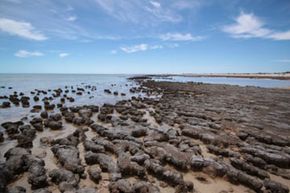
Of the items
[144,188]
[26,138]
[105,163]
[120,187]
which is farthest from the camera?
[26,138]

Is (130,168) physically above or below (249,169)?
above

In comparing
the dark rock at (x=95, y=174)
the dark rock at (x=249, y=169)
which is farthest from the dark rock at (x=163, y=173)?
the dark rock at (x=249, y=169)

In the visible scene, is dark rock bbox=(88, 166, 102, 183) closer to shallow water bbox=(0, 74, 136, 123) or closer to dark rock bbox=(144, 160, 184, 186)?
dark rock bbox=(144, 160, 184, 186)

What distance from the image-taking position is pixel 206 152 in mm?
8906

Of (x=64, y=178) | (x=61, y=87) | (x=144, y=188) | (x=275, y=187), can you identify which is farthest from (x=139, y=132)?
(x=61, y=87)

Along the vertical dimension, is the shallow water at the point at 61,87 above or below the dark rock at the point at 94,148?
below

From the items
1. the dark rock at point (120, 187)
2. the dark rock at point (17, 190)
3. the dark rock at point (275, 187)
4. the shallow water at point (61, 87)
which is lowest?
the shallow water at point (61, 87)

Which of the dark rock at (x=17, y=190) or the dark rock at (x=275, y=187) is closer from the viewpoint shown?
the dark rock at (x=17, y=190)

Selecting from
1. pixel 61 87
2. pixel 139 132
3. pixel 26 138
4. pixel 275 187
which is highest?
pixel 26 138

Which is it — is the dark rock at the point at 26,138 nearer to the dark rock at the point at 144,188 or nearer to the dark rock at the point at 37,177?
the dark rock at the point at 37,177

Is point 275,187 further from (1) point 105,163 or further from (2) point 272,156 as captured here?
(1) point 105,163

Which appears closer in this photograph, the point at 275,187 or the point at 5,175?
the point at 275,187

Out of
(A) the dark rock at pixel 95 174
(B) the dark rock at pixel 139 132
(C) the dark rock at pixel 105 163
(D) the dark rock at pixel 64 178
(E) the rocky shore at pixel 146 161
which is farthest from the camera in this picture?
(B) the dark rock at pixel 139 132

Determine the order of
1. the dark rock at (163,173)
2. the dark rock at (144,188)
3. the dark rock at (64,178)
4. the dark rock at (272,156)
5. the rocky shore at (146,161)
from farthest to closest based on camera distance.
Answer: the dark rock at (272,156) < the dark rock at (163,173) < the rocky shore at (146,161) < the dark rock at (64,178) < the dark rock at (144,188)
